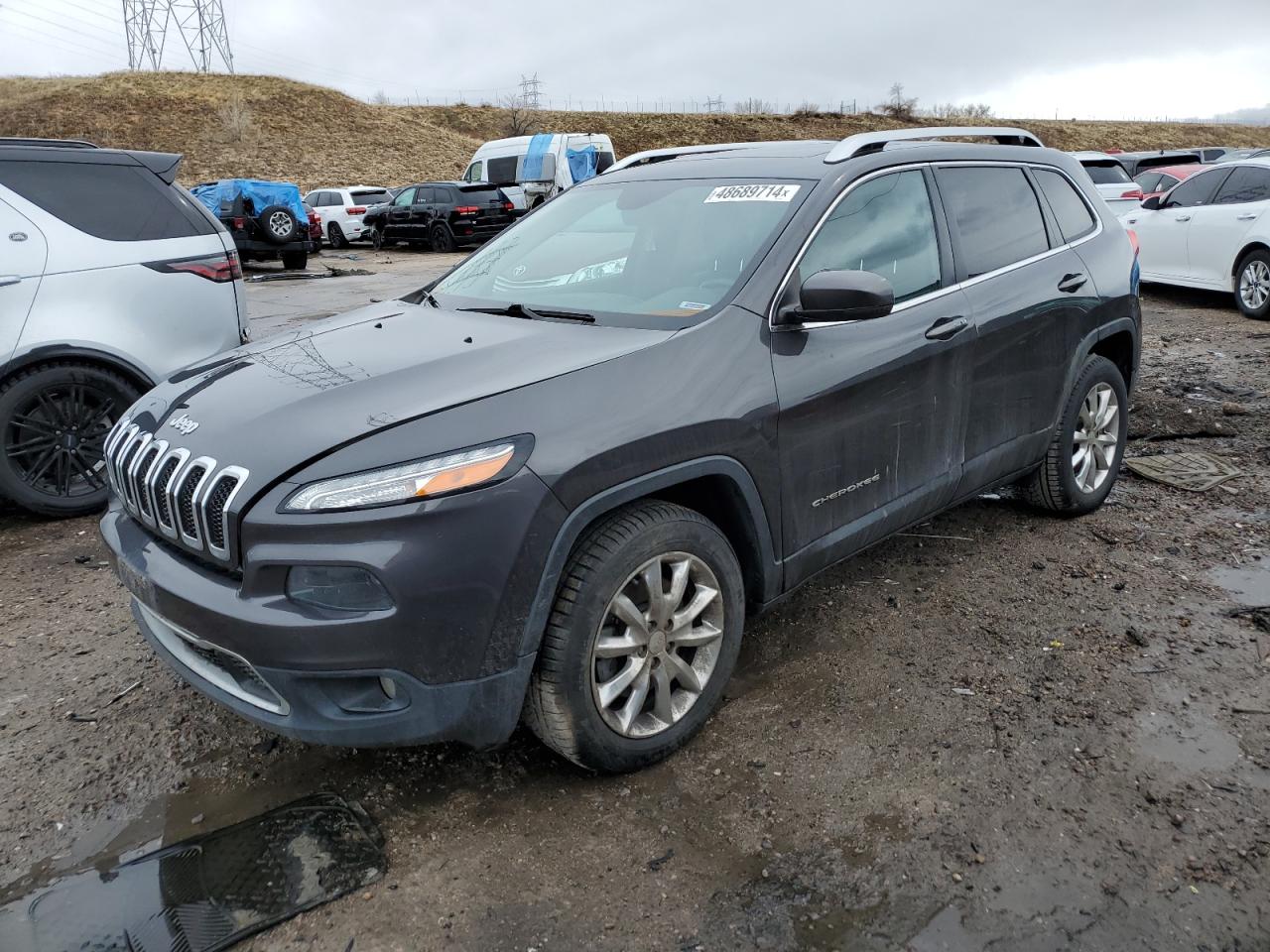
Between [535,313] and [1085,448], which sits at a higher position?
[535,313]

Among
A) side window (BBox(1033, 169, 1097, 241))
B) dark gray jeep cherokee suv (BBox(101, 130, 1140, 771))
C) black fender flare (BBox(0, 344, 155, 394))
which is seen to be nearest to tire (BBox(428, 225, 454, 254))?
black fender flare (BBox(0, 344, 155, 394))

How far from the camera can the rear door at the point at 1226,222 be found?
32.7ft

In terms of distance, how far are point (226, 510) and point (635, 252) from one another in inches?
67.7

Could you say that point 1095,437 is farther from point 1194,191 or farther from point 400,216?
point 400,216

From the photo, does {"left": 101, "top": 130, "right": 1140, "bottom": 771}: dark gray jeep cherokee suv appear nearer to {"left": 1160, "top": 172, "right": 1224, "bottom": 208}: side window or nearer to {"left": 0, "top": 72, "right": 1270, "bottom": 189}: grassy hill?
{"left": 1160, "top": 172, "right": 1224, "bottom": 208}: side window

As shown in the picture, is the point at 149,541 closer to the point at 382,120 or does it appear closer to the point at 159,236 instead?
the point at 159,236

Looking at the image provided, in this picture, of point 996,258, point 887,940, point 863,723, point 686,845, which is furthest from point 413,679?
point 996,258

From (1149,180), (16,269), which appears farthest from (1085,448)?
(1149,180)

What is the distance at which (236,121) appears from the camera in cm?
4641

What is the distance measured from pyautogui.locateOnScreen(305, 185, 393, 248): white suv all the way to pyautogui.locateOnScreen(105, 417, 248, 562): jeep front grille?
23.9 meters

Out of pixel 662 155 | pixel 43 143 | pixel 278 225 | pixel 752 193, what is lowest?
pixel 278 225

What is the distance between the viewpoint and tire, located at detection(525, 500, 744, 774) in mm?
2479

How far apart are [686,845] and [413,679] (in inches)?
33.5

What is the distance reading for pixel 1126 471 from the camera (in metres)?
5.40
